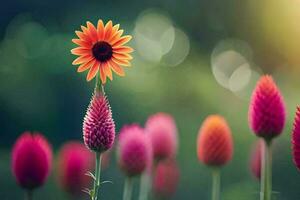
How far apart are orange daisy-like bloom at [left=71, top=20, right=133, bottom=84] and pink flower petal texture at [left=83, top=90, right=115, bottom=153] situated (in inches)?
4.9

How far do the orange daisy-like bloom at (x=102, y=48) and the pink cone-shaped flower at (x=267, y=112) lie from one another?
0.77m

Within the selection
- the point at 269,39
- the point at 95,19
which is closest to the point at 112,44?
the point at 95,19

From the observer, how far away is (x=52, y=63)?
806 cm

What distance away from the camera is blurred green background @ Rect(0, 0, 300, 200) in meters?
7.02

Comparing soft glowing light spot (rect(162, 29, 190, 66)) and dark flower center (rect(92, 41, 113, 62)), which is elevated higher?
soft glowing light spot (rect(162, 29, 190, 66))

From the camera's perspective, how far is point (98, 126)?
100 inches

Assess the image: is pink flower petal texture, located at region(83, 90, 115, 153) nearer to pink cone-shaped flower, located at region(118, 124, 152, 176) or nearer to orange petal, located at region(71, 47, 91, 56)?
orange petal, located at region(71, 47, 91, 56)

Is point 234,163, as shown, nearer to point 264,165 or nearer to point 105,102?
point 264,165

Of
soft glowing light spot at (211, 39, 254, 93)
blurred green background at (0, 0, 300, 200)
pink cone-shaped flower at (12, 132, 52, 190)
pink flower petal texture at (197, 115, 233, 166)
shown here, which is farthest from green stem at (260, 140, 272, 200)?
soft glowing light spot at (211, 39, 254, 93)

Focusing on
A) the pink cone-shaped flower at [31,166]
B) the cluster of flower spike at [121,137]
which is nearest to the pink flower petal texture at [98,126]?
the cluster of flower spike at [121,137]

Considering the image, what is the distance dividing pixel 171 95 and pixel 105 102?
586 centimetres

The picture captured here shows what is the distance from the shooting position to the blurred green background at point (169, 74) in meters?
7.02

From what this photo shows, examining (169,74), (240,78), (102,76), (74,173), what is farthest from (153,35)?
(102,76)

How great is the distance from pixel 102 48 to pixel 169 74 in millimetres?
6431
